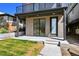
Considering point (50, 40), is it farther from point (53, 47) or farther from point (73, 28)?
point (73, 28)

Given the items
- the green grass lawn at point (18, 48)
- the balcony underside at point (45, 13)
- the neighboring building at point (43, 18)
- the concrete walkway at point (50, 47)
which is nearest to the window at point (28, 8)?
the neighboring building at point (43, 18)

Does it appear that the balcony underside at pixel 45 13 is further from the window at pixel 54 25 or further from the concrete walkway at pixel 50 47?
the concrete walkway at pixel 50 47

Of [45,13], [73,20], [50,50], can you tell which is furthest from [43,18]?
[73,20]

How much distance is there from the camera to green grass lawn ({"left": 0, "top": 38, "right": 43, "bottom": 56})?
521cm

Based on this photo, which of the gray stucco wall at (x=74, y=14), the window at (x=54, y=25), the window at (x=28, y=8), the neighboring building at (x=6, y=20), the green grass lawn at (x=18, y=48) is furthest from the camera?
the gray stucco wall at (x=74, y=14)

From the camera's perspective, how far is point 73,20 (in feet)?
25.5

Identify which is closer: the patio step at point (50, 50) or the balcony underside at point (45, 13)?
the patio step at point (50, 50)

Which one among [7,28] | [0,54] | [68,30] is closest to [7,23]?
[7,28]

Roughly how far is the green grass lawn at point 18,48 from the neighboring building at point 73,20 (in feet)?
5.91

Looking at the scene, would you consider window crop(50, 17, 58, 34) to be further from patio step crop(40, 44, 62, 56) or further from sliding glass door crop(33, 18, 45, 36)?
patio step crop(40, 44, 62, 56)

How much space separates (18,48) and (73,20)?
10.8 feet

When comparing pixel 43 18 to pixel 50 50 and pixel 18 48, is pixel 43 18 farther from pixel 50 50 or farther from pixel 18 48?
pixel 18 48

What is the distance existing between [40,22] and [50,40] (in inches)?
42.4

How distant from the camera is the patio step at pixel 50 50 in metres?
5.33
